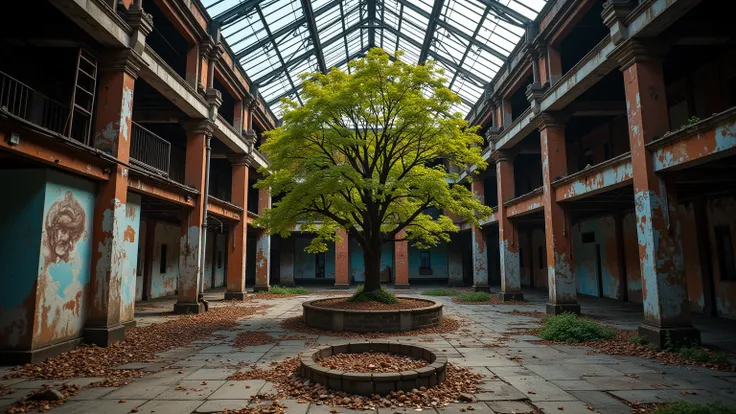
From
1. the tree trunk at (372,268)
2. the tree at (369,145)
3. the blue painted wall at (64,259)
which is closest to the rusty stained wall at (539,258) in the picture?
the tree at (369,145)

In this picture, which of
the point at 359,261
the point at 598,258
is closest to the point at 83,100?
the point at 598,258

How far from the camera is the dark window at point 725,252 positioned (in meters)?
12.7

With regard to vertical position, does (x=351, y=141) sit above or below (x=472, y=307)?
above

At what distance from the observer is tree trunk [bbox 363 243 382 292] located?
12.8 metres

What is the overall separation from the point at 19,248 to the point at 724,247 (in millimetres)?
19146

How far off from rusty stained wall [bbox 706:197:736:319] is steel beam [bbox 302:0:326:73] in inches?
719

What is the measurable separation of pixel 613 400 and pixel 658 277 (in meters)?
4.95

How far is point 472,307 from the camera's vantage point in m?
16.8

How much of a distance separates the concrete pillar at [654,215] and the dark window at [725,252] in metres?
5.57

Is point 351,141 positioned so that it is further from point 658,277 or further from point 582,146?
point 582,146

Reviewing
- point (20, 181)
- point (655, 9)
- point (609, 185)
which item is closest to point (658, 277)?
point (609, 185)

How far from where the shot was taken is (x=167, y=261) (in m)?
21.4

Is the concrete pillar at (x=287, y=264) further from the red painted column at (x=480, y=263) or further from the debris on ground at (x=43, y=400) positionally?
the debris on ground at (x=43, y=400)

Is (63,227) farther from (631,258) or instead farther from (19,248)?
(631,258)
